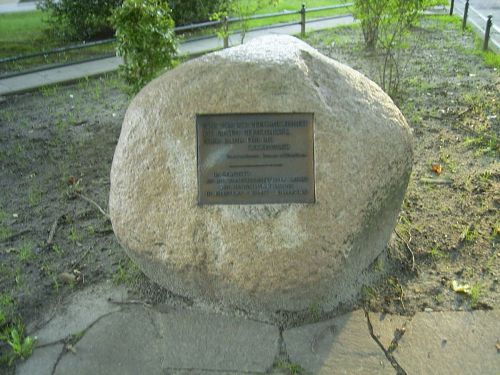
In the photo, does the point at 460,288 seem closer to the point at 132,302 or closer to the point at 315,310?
the point at 315,310

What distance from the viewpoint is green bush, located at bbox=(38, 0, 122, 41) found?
425 inches

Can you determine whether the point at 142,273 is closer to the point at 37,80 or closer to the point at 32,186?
the point at 32,186

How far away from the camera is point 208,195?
2953 mm

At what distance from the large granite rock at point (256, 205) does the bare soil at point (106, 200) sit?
0.52 meters

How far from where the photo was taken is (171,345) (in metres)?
2.92

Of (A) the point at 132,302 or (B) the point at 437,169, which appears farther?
(B) the point at 437,169

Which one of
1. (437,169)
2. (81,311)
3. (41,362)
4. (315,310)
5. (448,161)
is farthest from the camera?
(448,161)

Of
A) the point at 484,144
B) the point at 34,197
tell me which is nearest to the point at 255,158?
the point at 34,197

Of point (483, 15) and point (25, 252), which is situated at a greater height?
point (25, 252)

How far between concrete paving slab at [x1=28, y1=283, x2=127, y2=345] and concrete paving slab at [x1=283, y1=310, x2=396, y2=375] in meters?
1.13

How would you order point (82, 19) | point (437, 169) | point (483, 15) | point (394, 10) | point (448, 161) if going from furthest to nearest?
point (483, 15) < point (82, 19) < point (394, 10) < point (448, 161) < point (437, 169)

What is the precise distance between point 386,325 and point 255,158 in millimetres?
1238

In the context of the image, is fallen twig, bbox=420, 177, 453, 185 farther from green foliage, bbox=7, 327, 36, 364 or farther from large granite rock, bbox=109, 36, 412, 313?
green foliage, bbox=7, 327, 36, 364

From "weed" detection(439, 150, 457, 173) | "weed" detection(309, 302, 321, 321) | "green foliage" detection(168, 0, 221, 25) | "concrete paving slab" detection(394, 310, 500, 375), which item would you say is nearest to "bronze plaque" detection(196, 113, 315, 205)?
"weed" detection(309, 302, 321, 321)
